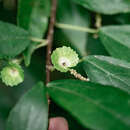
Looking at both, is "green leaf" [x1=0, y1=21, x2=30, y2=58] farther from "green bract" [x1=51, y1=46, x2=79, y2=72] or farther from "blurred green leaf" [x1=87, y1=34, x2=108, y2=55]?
"blurred green leaf" [x1=87, y1=34, x2=108, y2=55]

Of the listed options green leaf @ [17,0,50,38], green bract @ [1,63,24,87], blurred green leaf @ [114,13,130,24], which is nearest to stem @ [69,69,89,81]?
green bract @ [1,63,24,87]

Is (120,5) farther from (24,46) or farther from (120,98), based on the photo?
(120,98)

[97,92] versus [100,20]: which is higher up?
[100,20]

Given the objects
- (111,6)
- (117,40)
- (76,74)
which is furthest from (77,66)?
(111,6)

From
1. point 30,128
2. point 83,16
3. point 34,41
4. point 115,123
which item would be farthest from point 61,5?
point 115,123

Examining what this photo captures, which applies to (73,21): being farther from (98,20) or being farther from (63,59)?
(63,59)

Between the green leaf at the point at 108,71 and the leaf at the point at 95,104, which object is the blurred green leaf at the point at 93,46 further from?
the leaf at the point at 95,104

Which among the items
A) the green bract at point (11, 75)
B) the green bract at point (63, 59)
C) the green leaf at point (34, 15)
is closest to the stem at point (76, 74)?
the green bract at point (63, 59)
